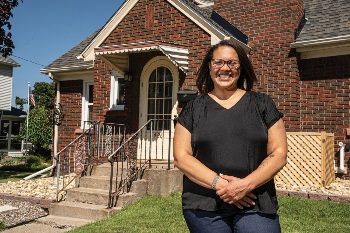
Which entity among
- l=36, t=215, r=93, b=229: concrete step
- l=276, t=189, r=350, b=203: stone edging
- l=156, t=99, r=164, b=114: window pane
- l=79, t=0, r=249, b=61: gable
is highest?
l=79, t=0, r=249, b=61: gable

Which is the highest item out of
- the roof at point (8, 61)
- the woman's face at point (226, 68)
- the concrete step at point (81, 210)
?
the roof at point (8, 61)

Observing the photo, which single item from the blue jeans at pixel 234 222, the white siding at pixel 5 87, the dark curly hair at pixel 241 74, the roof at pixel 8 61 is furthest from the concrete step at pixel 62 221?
the white siding at pixel 5 87

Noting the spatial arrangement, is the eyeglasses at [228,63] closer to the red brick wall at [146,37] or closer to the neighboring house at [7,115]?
the red brick wall at [146,37]

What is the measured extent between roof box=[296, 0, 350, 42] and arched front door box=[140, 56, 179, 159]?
3602 millimetres

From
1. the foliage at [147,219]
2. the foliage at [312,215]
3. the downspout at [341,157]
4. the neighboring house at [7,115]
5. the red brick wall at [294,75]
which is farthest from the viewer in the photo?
the neighboring house at [7,115]

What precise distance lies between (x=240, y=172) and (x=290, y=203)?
5.13m

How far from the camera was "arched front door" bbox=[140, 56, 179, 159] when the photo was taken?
10156 millimetres

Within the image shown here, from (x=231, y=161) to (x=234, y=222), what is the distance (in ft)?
1.09

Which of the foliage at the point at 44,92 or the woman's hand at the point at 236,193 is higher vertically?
the foliage at the point at 44,92

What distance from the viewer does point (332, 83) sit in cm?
980

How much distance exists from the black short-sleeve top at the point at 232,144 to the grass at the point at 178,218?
11.4 feet

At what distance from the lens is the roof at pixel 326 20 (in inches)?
393

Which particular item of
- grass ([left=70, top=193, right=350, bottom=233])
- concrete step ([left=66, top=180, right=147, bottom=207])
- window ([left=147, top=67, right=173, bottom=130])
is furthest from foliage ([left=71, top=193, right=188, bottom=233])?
window ([left=147, top=67, right=173, bottom=130])

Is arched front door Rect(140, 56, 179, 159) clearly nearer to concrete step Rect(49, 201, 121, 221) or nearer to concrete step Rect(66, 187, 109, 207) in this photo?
concrete step Rect(66, 187, 109, 207)
